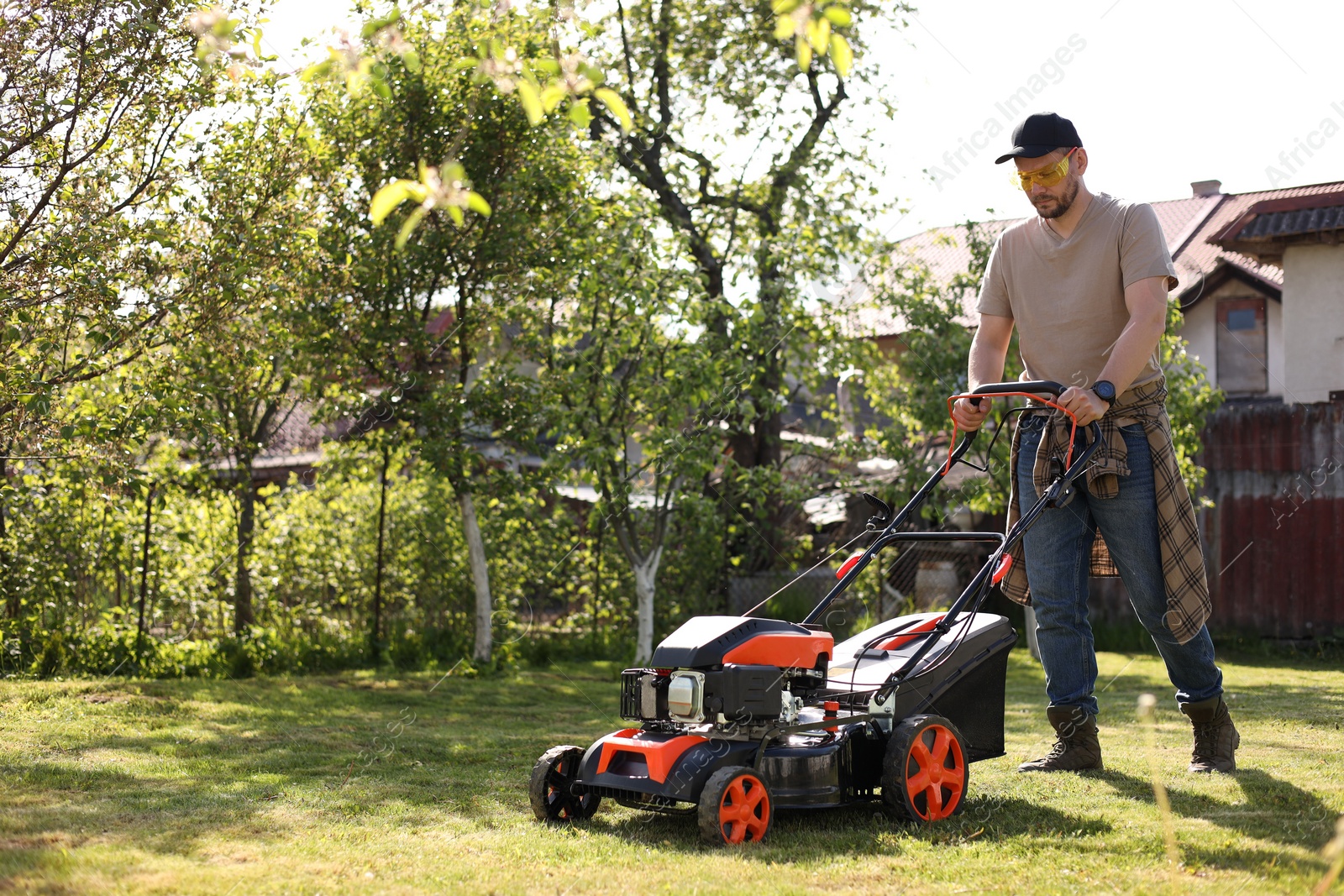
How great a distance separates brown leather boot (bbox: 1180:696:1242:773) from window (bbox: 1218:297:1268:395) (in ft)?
44.9

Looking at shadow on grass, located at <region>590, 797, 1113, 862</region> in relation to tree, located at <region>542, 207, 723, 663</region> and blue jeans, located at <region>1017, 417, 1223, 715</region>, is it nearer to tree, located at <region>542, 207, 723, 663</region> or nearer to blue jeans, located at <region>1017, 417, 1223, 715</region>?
blue jeans, located at <region>1017, 417, 1223, 715</region>

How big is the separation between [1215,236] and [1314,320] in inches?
48.4

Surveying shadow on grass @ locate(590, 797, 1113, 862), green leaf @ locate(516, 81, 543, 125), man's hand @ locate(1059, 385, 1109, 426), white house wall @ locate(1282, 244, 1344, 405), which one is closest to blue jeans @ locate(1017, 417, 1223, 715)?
man's hand @ locate(1059, 385, 1109, 426)

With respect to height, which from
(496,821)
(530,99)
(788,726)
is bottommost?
(496,821)

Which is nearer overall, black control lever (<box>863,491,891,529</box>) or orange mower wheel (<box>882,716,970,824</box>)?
orange mower wheel (<box>882,716,970,824</box>)

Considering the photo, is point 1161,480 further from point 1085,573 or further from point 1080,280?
point 1080,280

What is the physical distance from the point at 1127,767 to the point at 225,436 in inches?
180

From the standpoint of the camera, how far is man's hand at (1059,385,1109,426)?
354 centimetres

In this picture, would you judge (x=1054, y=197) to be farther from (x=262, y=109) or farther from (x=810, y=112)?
(x=810, y=112)

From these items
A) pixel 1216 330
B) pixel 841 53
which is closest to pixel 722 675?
pixel 841 53

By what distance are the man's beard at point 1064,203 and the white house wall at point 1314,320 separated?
9512 millimetres

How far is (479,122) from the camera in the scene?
25.1 feet

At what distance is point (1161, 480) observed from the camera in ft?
12.6

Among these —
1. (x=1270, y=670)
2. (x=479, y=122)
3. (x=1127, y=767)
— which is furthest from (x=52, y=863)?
(x=1270, y=670)
